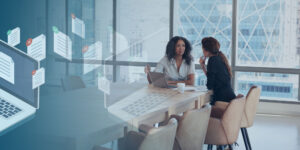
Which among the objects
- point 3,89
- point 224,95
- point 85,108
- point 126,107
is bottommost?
point 224,95

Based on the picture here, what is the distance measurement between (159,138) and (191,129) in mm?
702

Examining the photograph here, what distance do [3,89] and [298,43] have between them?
6.10 metres

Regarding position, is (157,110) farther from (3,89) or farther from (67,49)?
(3,89)

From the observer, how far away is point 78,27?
1012 millimetres

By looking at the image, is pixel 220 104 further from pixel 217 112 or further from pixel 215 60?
pixel 215 60

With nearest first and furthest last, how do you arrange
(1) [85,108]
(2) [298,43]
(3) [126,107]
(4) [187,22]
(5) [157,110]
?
(1) [85,108], (3) [126,107], (5) [157,110], (2) [298,43], (4) [187,22]

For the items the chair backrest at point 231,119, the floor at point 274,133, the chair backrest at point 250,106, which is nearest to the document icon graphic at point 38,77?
the chair backrest at point 231,119

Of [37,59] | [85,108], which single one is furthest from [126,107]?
[37,59]

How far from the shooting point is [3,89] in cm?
72

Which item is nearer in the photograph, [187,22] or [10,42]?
[10,42]

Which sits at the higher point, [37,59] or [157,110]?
[37,59]

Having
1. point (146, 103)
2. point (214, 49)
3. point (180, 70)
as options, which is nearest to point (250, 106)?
point (214, 49)

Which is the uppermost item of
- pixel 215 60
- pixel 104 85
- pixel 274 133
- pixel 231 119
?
pixel 104 85

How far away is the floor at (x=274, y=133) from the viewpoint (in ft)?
A: 14.4
